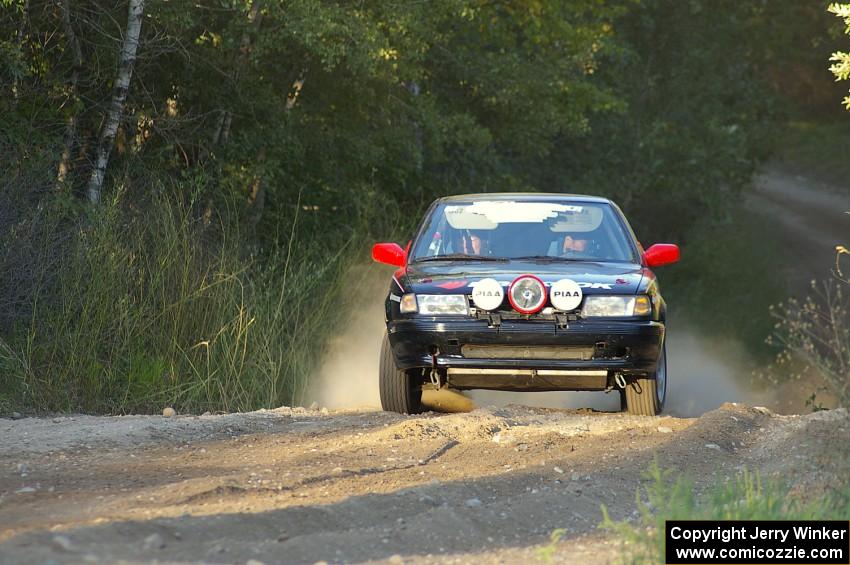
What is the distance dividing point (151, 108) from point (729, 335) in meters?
16.1

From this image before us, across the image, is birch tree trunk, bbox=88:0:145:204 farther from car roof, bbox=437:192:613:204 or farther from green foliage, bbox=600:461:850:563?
green foliage, bbox=600:461:850:563

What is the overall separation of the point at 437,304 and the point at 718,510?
3973 millimetres

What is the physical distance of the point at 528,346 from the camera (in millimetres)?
9844

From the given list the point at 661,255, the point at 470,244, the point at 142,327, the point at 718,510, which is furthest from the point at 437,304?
the point at 718,510

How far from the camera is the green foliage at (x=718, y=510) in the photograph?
586cm

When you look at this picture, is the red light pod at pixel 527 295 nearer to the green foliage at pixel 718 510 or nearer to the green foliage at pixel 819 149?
the green foliage at pixel 718 510

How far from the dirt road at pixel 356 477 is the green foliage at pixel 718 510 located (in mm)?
165

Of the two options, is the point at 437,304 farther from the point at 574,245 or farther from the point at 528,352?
the point at 574,245

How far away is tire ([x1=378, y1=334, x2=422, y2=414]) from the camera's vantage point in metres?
10.6

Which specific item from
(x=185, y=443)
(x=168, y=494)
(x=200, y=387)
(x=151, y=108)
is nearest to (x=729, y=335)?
(x=151, y=108)

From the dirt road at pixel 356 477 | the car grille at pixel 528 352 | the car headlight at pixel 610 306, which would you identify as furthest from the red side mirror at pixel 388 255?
the car headlight at pixel 610 306

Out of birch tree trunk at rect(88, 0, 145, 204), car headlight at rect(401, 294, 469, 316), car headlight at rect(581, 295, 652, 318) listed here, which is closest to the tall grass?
birch tree trunk at rect(88, 0, 145, 204)

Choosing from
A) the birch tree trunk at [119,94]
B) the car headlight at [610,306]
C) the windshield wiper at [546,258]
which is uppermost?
the birch tree trunk at [119,94]

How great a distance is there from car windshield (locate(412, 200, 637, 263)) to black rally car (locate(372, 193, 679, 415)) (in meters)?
0.02
